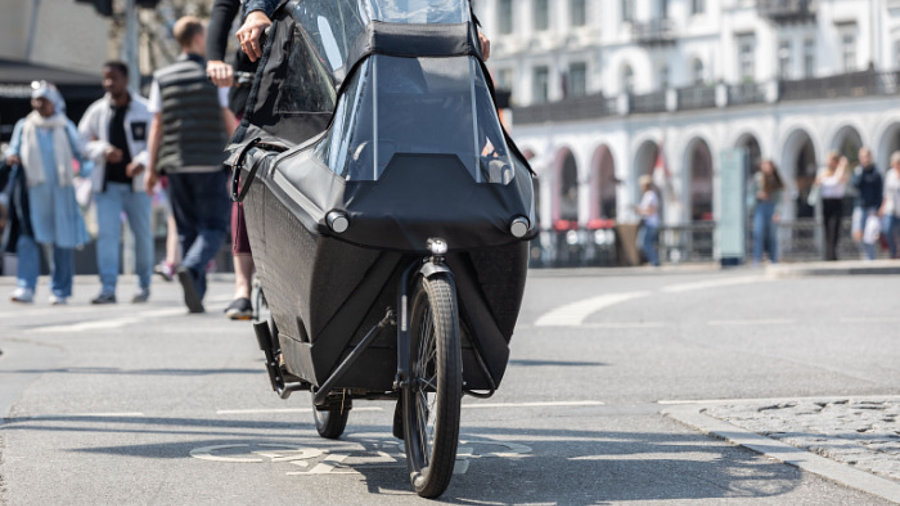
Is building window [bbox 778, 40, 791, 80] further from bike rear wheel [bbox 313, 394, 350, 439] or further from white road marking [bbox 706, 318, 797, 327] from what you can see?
bike rear wheel [bbox 313, 394, 350, 439]

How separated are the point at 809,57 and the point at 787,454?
2858 inches

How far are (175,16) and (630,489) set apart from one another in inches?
1682

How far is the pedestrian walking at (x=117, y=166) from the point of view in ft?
55.4

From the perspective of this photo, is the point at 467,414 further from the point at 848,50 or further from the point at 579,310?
the point at 848,50

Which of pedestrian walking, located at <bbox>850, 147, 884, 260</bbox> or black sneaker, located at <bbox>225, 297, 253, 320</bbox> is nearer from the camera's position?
black sneaker, located at <bbox>225, 297, 253, 320</bbox>

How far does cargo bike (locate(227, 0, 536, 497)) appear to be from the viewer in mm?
5633

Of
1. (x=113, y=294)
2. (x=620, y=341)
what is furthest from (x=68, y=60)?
(x=620, y=341)

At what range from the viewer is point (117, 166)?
1706cm

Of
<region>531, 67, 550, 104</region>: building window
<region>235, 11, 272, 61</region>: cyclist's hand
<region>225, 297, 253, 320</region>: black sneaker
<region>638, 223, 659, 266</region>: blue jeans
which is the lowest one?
<region>638, 223, 659, 266</region>: blue jeans

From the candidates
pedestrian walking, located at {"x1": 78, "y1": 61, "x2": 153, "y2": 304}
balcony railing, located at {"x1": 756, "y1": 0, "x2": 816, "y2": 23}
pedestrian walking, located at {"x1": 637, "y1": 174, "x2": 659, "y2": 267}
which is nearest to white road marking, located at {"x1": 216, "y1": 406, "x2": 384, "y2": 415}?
pedestrian walking, located at {"x1": 78, "y1": 61, "x2": 153, "y2": 304}

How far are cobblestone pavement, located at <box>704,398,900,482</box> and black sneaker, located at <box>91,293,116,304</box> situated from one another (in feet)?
34.3

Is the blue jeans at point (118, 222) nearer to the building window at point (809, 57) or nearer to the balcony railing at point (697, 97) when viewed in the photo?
the balcony railing at point (697, 97)

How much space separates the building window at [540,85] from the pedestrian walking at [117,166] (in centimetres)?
7558

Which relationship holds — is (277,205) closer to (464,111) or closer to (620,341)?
(464,111)
